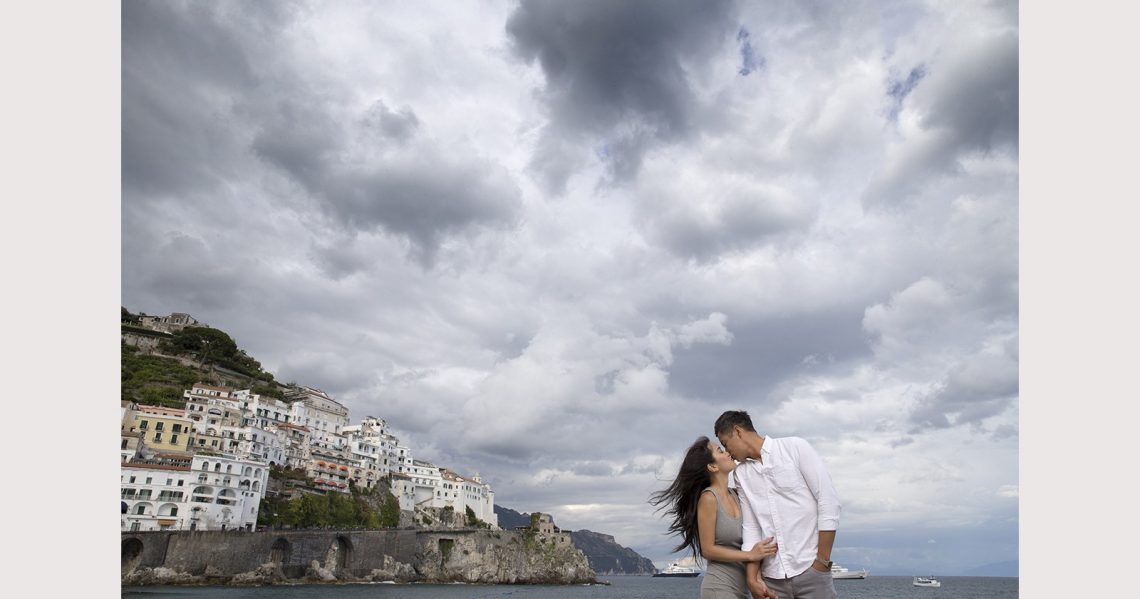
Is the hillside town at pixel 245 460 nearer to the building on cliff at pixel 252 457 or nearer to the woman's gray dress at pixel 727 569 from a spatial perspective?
the building on cliff at pixel 252 457

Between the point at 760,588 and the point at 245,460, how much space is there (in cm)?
7452

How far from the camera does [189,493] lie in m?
61.7

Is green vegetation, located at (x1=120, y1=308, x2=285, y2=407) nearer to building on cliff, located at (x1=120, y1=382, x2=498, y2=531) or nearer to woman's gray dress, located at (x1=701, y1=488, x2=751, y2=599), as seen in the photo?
building on cliff, located at (x1=120, y1=382, x2=498, y2=531)

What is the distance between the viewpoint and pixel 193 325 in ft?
375

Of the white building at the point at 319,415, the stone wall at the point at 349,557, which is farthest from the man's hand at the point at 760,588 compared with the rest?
the white building at the point at 319,415

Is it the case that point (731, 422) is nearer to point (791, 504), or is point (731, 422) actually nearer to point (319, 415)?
point (791, 504)

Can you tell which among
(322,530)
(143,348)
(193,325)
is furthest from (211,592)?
(193,325)

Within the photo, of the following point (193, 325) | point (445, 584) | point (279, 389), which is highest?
point (193, 325)

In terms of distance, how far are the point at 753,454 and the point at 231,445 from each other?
82530mm

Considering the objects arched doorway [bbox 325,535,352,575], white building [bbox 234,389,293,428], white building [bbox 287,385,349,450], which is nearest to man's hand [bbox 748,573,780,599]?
arched doorway [bbox 325,535,352,575]

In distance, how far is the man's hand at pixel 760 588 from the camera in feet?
14.4

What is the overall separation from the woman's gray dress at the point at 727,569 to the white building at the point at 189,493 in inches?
2668

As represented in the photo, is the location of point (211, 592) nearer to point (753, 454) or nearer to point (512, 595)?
point (512, 595)

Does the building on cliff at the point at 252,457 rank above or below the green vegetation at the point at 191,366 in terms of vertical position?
below
